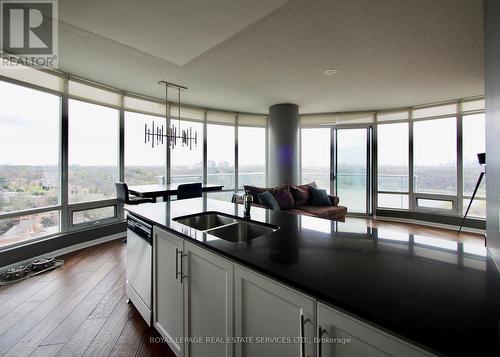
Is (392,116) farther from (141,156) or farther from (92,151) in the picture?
(92,151)

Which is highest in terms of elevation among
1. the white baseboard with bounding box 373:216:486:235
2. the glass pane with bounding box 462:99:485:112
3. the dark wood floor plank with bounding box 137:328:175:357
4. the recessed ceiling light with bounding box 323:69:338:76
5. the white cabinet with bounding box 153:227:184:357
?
the recessed ceiling light with bounding box 323:69:338:76

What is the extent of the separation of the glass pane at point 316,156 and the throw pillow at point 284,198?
6.55 feet

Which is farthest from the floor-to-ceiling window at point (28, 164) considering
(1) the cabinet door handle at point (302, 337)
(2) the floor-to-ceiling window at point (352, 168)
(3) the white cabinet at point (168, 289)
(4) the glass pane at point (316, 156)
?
(2) the floor-to-ceiling window at point (352, 168)

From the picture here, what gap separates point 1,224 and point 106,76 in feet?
8.12

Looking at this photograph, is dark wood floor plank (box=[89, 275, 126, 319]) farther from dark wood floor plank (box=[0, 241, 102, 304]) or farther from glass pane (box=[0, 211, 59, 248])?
glass pane (box=[0, 211, 59, 248])

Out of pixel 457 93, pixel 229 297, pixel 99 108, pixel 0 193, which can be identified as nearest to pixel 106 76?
pixel 99 108

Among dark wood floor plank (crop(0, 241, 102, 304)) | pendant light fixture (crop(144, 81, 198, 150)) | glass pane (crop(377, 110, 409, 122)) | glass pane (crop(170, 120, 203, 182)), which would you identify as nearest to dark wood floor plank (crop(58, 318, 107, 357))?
dark wood floor plank (crop(0, 241, 102, 304))

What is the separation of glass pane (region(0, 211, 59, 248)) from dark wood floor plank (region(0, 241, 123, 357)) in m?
1.09

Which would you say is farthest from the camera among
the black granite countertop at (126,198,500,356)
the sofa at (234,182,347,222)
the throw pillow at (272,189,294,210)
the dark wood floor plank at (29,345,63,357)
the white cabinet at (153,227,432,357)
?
the throw pillow at (272,189,294,210)

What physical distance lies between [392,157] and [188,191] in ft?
16.2

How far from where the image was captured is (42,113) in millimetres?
3141

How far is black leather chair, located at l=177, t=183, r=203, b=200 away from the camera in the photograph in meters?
3.63

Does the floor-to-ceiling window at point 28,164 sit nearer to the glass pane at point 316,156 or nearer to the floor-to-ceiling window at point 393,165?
the glass pane at point 316,156

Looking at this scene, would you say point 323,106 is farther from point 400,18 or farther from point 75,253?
point 75,253
